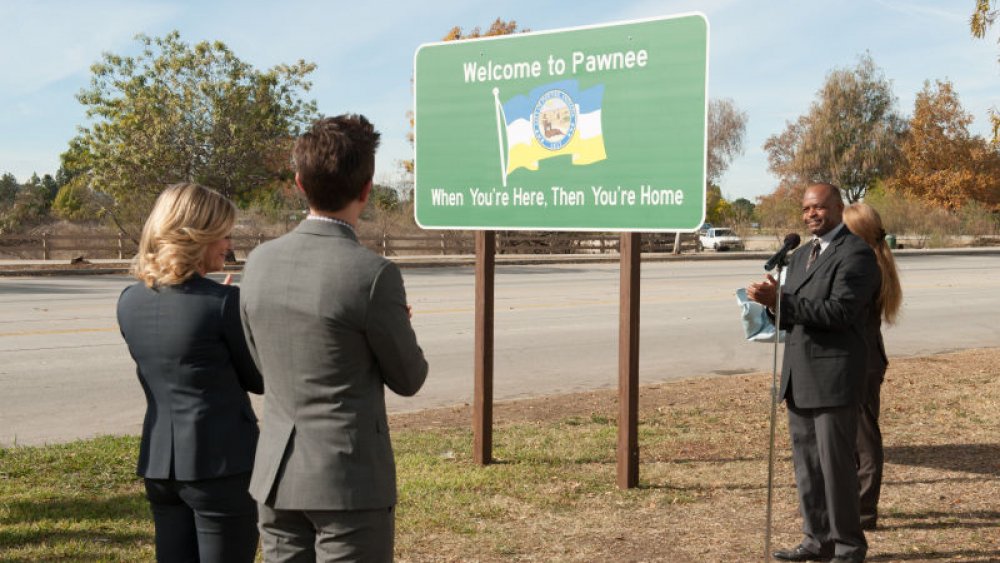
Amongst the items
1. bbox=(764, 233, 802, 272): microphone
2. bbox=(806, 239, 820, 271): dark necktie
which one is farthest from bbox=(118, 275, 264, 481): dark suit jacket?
bbox=(806, 239, 820, 271): dark necktie

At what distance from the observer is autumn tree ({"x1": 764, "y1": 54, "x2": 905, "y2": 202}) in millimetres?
73250

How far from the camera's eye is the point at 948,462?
7.15 metres

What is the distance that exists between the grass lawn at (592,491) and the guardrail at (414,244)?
24.1 metres

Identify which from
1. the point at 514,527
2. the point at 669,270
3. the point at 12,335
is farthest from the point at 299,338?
the point at 669,270

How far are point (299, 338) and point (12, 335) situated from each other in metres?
12.6

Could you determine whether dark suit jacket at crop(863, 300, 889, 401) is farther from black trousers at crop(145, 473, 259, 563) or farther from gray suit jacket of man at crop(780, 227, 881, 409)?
black trousers at crop(145, 473, 259, 563)

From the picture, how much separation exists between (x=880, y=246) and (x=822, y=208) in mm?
→ 895

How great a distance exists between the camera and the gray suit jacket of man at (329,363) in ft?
8.39

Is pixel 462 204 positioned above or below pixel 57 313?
above

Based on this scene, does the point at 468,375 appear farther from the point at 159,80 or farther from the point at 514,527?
the point at 159,80

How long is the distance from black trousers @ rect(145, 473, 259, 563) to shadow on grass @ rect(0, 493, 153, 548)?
228cm

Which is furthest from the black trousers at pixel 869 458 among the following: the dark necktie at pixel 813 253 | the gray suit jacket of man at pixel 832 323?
the dark necktie at pixel 813 253

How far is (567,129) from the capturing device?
258 inches

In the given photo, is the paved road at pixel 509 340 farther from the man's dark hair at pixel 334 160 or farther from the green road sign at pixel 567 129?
the man's dark hair at pixel 334 160
